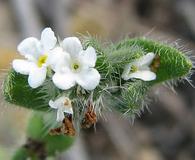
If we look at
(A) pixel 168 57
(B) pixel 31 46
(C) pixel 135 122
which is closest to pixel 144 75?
(A) pixel 168 57

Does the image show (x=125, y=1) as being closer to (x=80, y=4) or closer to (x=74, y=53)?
(x=80, y=4)

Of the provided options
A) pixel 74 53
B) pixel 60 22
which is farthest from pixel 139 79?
pixel 60 22

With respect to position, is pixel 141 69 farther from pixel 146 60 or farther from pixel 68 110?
pixel 68 110

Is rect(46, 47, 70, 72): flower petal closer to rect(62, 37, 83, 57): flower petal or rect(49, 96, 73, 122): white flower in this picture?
rect(62, 37, 83, 57): flower petal

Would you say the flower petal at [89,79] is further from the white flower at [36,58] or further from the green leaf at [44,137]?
the green leaf at [44,137]

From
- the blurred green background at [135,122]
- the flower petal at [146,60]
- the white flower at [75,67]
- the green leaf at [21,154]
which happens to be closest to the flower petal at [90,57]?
the white flower at [75,67]

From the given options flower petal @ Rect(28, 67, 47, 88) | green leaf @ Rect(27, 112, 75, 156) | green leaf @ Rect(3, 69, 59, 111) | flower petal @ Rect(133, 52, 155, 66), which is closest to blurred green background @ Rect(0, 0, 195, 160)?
green leaf @ Rect(27, 112, 75, 156)

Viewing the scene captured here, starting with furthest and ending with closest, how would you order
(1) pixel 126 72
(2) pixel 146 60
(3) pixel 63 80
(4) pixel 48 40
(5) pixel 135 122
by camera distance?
(5) pixel 135 122 < (2) pixel 146 60 < (1) pixel 126 72 < (4) pixel 48 40 < (3) pixel 63 80
